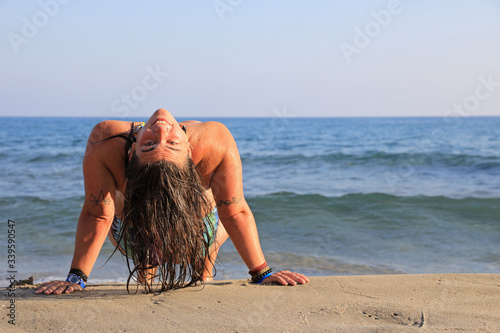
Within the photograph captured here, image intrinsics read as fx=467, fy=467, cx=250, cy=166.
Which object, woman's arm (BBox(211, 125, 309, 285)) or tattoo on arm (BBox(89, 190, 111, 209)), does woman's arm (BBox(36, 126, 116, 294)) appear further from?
woman's arm (BBox(211, 125, 309, 285))

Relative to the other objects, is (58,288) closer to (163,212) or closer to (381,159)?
(163,212)

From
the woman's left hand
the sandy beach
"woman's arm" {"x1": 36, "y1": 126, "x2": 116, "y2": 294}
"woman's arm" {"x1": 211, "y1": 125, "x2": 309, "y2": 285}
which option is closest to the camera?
the sandy beach

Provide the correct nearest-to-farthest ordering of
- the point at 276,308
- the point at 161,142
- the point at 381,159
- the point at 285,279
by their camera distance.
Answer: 1. the point at 161,142
2. the point at 276,308
3. the point at 285,279
4. the point at 381,159

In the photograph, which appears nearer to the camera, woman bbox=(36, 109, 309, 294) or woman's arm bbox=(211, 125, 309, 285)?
woman bbox=(36, 109, 309, 294)

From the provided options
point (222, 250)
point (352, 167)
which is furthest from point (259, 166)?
point (222, 250)

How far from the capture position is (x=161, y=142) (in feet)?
8.02

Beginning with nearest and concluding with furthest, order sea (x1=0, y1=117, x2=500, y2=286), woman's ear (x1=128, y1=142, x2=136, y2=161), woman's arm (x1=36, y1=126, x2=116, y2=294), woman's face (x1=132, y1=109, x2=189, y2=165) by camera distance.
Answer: woman's face (x1=132, y1=109, x2=189, y2=165)
woman's ear (x1=128, y1=142, x2=136, y2=161)
woman's arm (x1=36, y1=126, x2=116, y2=294)
sea (x1=0, y1=117, x2=500, y2=286)

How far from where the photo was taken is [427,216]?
6797 mm

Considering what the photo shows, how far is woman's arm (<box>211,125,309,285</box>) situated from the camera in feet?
9.50

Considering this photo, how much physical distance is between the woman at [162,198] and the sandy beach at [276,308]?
165 mm

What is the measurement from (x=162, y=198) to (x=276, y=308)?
2.88ft

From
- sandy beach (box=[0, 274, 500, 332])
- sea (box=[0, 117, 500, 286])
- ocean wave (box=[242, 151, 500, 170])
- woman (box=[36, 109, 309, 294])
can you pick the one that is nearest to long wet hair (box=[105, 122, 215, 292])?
woman (box=[36, 109, 309, 294])

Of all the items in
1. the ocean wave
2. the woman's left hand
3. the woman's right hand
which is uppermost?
the woman's left hand

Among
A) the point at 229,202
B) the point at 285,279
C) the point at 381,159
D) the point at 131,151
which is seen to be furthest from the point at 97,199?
the point at 381,159
